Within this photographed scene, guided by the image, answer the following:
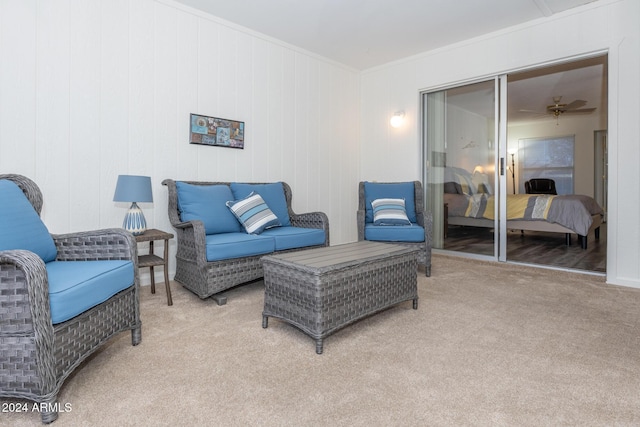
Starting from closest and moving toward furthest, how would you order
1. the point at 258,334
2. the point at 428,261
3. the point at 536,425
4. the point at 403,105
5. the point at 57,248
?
the point at 536,425 → the point at 57,248 → the point at 258,334 → the point at 428,261 → the point at 403,105

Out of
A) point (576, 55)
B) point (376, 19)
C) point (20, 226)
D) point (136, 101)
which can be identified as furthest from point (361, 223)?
point (20, 226)

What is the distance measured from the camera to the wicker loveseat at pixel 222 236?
2502 mm

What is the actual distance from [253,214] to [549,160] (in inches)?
301

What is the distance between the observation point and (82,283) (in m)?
1.44

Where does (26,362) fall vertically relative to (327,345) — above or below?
→ above

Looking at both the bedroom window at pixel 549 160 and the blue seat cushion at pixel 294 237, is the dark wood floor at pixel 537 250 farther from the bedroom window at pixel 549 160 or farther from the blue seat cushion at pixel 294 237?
the bedroom window at pixel 549 160

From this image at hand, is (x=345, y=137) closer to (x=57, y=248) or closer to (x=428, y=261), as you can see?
(x=428, y=261)

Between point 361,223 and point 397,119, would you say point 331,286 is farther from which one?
point 397,119

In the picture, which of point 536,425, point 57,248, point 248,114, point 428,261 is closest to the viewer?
point 536,425

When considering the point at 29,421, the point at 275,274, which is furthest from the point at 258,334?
the point at 29,421

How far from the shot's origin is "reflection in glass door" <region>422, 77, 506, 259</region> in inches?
161

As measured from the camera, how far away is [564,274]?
345cm

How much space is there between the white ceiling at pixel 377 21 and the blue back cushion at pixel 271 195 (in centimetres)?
166

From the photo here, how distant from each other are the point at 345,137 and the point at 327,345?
353 cm
